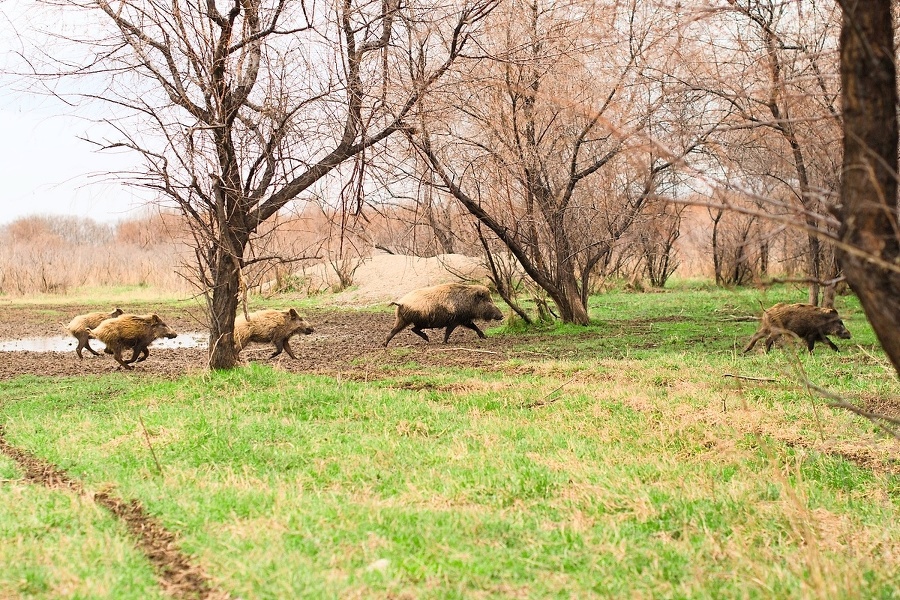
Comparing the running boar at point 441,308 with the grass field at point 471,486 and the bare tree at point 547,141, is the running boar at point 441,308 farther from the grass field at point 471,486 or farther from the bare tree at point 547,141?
the grass field at point 471,486

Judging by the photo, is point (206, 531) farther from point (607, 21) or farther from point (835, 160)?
point (835, 160)

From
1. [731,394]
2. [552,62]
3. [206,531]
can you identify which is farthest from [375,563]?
[552,62]

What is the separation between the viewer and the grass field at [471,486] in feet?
12.8

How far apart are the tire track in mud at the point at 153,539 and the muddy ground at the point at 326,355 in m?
3.74

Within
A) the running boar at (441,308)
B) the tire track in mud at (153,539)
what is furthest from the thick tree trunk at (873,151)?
the running boar at (441,308)

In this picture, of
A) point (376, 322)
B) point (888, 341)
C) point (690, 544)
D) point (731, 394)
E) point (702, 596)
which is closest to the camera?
point (888, 341)

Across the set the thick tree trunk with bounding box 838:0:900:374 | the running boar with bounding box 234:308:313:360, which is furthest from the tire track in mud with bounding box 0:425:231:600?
the running boar with bounding box 234:308:313:360

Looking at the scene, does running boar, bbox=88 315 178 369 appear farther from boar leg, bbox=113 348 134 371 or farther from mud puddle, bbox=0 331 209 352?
mud puddle, bbox=0 331 209 352

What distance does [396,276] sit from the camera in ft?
88.3

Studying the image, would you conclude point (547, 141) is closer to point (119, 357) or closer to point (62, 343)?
point (119, 357)

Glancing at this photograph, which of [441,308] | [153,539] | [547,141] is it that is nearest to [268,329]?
[441,308]

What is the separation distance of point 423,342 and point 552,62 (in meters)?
5.66

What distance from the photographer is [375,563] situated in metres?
4.04

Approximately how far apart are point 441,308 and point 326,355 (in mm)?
2333
